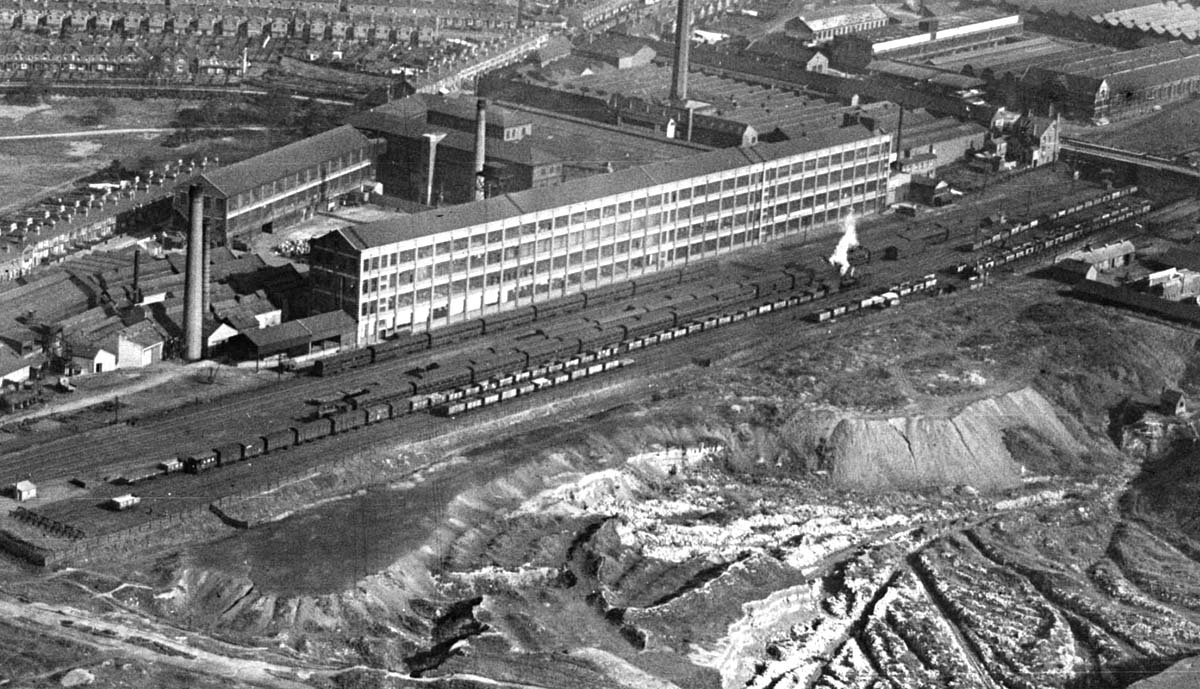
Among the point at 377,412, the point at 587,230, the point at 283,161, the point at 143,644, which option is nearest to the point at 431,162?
the point at 283,161

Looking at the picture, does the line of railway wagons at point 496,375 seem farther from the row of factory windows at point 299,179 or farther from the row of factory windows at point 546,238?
the row of factory windows at point 299,179

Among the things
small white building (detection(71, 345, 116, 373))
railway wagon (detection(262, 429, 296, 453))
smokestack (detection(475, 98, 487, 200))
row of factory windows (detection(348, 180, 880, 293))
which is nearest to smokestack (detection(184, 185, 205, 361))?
small white building (detection(71, 345, 116, 373))

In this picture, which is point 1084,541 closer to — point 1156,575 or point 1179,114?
point 1156,575

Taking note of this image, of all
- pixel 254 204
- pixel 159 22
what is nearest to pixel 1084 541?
pixel 254 204

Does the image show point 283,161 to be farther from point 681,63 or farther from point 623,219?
point 681,63

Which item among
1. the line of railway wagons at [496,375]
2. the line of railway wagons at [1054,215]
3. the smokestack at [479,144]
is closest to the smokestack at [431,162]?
the smokestack at [479,144]

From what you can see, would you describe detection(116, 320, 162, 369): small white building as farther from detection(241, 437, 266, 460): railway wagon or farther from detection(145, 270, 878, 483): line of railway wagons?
detection(241, 437, 266, 460): railway wagon
